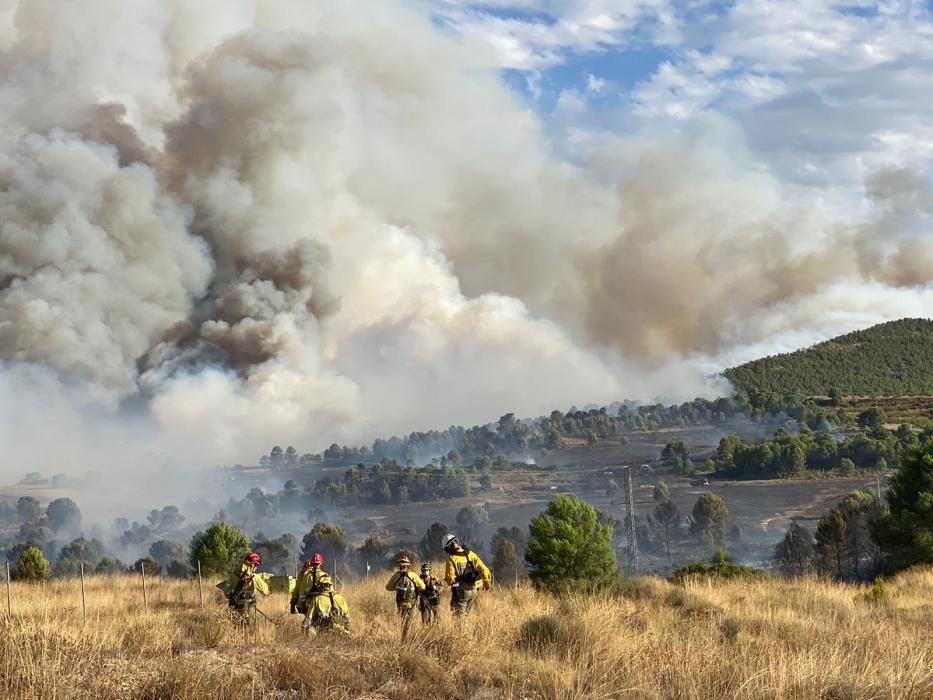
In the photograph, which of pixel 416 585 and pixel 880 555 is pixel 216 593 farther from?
pixel 880 555

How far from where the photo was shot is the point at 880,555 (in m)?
76.2

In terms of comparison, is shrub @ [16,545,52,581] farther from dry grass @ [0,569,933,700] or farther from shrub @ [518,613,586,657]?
shrub @ [518,613,586,657]

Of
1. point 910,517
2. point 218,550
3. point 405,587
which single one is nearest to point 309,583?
point 405,587

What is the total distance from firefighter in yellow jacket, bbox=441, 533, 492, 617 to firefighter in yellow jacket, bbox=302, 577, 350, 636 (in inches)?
86.3

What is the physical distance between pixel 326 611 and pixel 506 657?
13.5 feet

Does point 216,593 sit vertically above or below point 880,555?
above

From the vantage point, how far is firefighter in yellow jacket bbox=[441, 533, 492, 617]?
15453mm

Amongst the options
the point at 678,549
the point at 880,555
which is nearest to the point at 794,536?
the point at 880,555

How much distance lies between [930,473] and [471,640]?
1815 inches

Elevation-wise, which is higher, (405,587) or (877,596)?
(405,587)

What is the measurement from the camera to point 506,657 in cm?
1075

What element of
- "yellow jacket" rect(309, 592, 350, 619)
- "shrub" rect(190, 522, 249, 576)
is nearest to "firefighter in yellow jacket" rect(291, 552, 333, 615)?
"yellow jacket" rect(309, 592, 350, 619)

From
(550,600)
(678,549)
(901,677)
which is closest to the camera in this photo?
(901,677)

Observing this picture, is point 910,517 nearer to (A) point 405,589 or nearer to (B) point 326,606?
(A) point 405,589
